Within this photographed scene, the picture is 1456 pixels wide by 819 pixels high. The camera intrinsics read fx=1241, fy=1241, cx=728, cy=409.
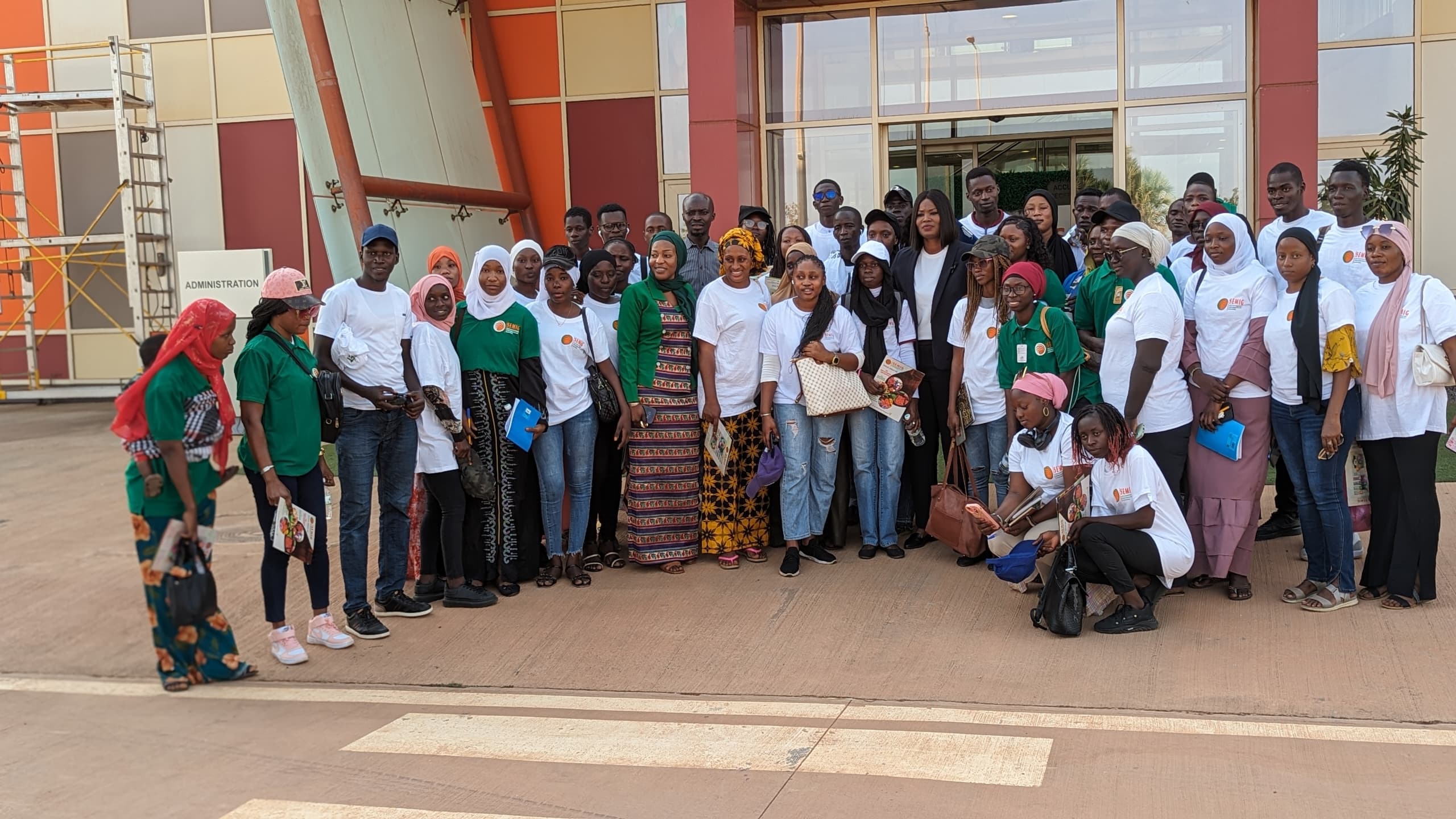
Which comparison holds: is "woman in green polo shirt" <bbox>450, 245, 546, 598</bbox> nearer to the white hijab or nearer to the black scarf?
the white hijab

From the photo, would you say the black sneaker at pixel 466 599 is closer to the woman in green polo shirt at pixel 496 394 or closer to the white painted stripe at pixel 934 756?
the woman in green polo shirt at pixel 496 394

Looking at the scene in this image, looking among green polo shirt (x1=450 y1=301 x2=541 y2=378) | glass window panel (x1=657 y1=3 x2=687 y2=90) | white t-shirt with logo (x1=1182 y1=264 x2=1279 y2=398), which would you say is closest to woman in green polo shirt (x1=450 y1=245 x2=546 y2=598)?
green polo shirt (x1=450 y1=301 x2=541 y2=378)

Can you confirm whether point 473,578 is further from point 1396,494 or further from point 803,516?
point 1396,494

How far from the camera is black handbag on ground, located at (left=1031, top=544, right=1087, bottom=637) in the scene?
18.5ft

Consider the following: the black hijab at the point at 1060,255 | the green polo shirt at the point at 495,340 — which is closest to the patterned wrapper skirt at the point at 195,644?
the green polo shirt at the point at 495,340

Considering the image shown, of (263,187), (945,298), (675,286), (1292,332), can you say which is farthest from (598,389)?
(263,187)

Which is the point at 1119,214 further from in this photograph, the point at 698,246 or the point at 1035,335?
the point at 698,246

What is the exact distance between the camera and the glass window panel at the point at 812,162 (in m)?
12.3

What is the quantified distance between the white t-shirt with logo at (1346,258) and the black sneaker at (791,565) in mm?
3069

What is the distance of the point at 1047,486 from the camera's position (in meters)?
6.17

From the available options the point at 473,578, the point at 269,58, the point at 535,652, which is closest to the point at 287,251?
the point at 269,58

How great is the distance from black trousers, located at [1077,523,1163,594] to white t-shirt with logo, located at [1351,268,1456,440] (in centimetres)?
120

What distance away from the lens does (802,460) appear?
7.04m

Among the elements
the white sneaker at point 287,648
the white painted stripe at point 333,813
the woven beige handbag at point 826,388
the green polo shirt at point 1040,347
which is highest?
the green polo shirt at point 1040,347
